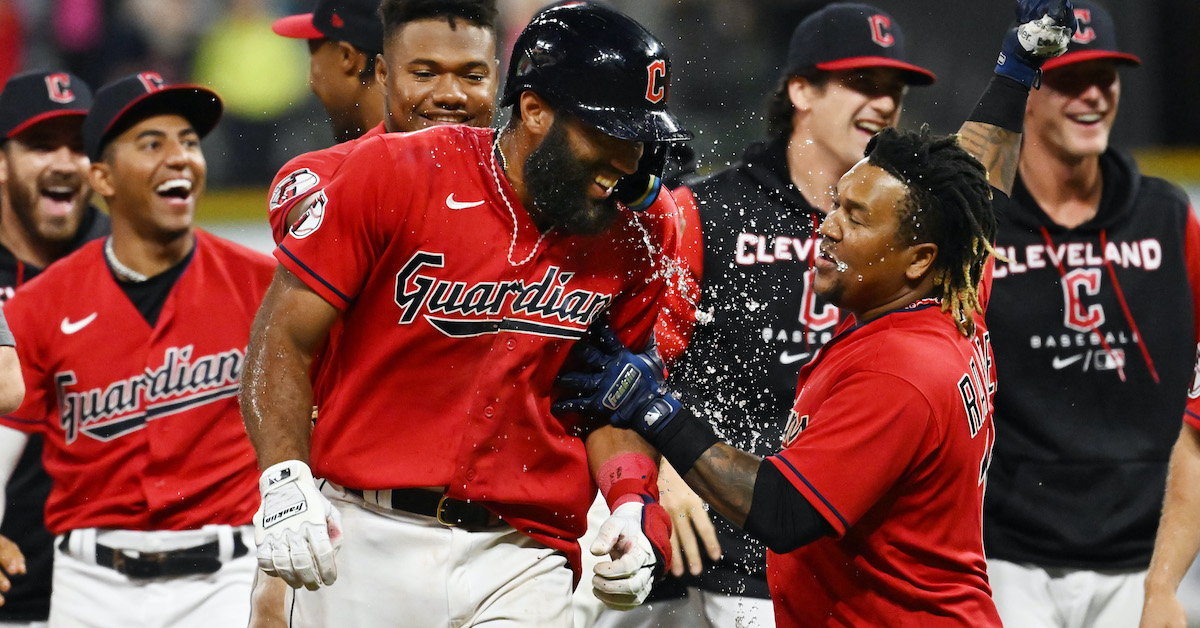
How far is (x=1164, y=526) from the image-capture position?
5.23 m

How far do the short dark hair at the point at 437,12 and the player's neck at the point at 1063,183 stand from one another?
224 cm

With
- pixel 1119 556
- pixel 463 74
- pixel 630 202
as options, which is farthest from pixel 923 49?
pixel 630 202

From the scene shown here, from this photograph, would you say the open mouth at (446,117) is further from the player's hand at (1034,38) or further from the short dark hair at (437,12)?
the player's hand at (1034,38)

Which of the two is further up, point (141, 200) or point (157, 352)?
point (141, 200)

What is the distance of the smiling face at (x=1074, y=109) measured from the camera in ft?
18.4

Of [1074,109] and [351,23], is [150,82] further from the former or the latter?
[1074,109]

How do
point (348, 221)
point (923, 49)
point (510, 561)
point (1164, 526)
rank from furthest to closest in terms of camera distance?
point (923, 49) → point (1164, 526) → point (510, 561) → point (348, 221)

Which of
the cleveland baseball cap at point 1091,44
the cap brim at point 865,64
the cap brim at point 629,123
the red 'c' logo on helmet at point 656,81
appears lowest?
the cap brim at point 865,64

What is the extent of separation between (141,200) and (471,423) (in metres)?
2.65

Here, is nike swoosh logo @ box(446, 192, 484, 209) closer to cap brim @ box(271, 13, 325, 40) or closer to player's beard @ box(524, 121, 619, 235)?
player's beard @ box(524, 121, 619, 235)

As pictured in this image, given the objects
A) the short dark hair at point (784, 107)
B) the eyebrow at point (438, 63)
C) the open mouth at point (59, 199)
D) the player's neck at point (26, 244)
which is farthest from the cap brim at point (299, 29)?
the short dark hair at point (784, 107)

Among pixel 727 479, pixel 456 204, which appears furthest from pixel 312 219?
pixel 727 479

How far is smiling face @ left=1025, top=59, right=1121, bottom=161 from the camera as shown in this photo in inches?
220

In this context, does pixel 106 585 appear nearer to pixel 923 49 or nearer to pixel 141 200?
pixel 141 200
